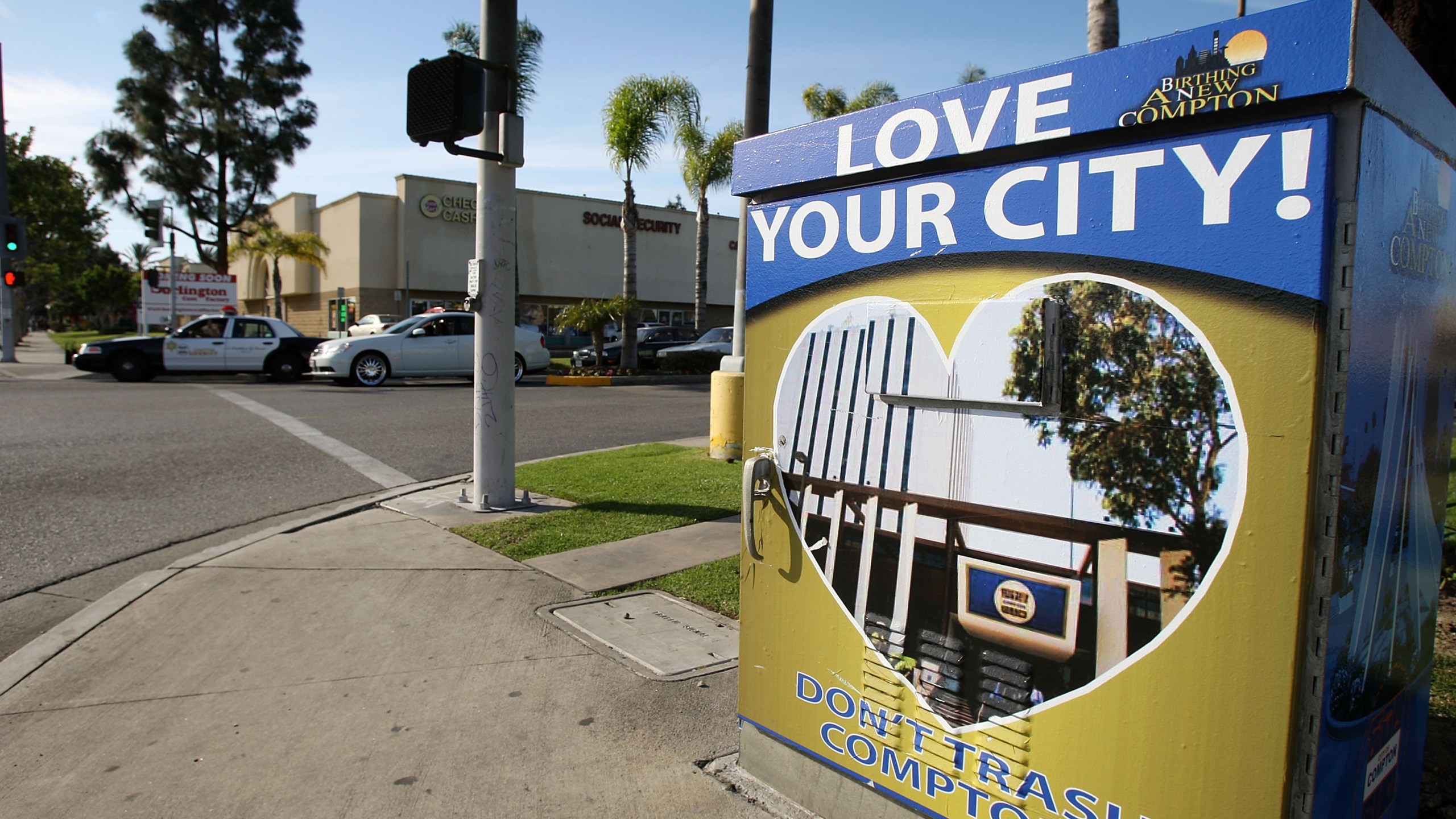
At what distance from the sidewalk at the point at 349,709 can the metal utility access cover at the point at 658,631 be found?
12 cm

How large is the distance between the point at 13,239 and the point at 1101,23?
1176 inches

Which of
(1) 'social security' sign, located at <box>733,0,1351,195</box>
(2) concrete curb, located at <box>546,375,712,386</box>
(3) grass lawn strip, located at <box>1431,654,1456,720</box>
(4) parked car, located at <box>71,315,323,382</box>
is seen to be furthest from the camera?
(2) concrete curb, located at <box>546,375,712,386</box>

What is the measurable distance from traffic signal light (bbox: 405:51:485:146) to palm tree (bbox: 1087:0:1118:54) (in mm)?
3403

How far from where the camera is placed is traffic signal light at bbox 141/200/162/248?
98.7ft

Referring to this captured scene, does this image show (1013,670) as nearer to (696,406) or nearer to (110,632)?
(110,632)

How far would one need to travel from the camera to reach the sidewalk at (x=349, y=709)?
119 inches

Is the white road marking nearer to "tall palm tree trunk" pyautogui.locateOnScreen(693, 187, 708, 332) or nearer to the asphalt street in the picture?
the asphalt street

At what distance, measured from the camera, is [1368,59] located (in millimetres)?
1741

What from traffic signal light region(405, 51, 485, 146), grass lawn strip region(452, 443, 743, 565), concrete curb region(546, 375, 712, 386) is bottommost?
grass lawn strip region(452, 443, 743, 565)

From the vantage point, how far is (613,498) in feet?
24.1

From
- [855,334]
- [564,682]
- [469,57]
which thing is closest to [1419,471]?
[855,334]

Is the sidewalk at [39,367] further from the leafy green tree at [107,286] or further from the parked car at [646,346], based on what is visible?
the leafy green tree at [107,286]

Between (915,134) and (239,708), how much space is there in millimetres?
3312

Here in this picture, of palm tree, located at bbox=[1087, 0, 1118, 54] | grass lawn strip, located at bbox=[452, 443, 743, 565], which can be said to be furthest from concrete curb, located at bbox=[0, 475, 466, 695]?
palm tree, located at bbox=[1087, 0, 1118, 54]
